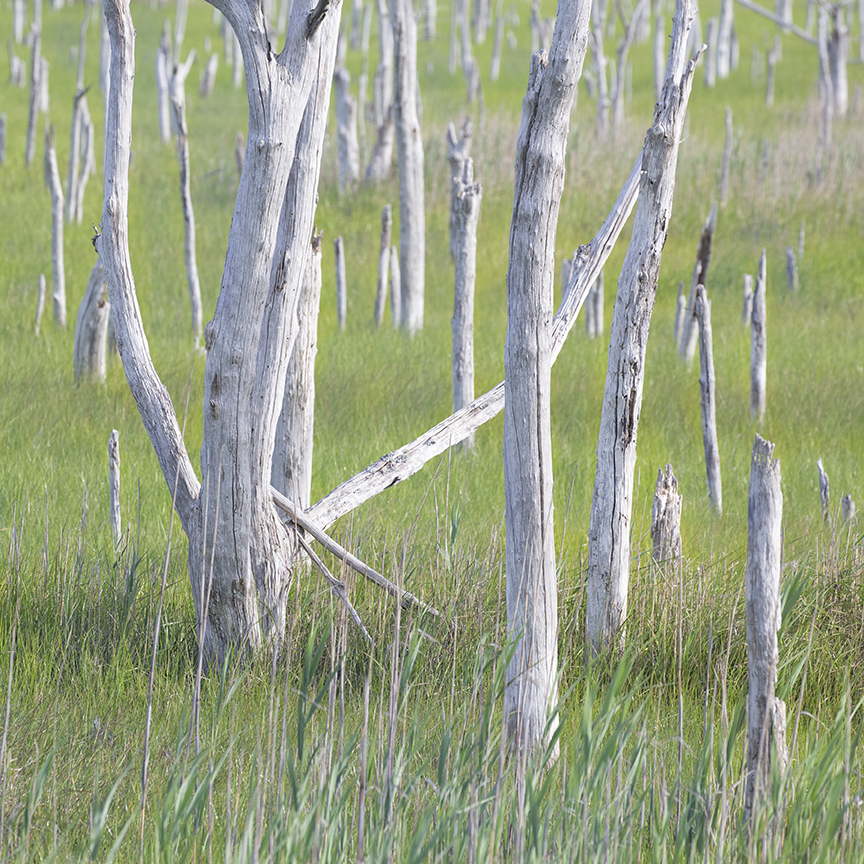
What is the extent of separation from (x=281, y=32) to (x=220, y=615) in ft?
115

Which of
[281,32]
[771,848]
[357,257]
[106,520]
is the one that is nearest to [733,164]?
[357,257]

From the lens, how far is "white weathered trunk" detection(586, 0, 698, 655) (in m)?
2.85

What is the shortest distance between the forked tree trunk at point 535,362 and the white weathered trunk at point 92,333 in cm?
445

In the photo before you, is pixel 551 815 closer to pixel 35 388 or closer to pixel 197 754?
pixel 197 754

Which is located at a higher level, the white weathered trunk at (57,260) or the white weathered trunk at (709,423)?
the white weathered trunk at (57,260)

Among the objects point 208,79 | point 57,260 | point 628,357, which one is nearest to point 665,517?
point 628,357

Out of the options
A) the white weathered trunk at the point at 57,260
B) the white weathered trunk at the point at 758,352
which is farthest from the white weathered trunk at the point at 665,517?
the white weathered trunk at the point at 57,260

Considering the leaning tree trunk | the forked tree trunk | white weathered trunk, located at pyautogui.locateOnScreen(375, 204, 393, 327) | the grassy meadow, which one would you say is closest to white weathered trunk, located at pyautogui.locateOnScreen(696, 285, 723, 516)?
the grassy meadow

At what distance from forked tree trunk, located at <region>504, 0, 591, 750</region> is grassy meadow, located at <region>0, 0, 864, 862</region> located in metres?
0.11

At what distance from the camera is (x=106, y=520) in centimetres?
405

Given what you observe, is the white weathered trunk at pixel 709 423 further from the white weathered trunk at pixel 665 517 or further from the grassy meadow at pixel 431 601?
the white weathered trunk at pixel 665 517

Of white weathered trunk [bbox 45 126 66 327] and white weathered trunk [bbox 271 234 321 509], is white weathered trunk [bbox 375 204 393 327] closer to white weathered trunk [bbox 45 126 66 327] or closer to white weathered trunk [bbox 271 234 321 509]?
white weathered trunk [bbox 45 126 66 327]

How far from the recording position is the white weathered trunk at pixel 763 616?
5.98 ft

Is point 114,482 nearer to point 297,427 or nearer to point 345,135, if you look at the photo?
point 297,427
